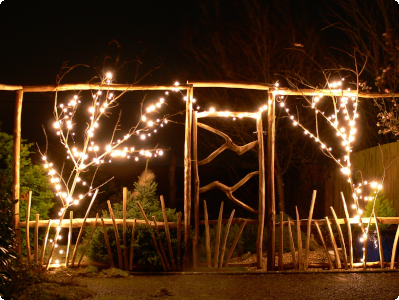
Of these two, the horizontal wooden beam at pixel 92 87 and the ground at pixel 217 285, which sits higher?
the horizontal wooden beam at pixel 92 87

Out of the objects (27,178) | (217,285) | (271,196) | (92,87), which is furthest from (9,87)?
(271,196)

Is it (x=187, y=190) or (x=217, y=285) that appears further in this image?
(x=187, y=190)

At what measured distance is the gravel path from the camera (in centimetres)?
499

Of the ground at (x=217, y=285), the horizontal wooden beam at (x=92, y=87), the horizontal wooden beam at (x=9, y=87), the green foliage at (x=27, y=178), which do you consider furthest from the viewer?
the green foliage at (x=27, y=178)

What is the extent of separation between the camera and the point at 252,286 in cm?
544

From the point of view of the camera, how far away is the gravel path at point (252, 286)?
4.99 metres

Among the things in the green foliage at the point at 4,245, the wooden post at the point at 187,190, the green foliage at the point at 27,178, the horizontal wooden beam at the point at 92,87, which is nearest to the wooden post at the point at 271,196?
the wooden post at the point at 187,190

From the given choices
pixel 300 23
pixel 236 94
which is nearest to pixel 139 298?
pixel 236 94

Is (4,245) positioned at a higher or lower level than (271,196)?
lower

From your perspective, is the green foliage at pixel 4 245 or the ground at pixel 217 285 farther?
the ground at pixel 217 285

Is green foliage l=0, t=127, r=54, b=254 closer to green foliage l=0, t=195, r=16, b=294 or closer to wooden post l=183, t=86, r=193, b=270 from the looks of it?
wooden post l=183, t=86, r=193, b=270

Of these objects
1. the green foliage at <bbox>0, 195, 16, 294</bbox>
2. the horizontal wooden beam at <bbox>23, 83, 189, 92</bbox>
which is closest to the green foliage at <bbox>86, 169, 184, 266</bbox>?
the horizontal wooden beam at <bbox>23, 83, 189, 92</bbox>

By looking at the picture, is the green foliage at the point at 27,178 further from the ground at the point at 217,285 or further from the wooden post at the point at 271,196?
the wooden post at the point at 271,196

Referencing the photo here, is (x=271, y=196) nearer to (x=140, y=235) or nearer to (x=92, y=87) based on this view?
(x=140, y=235)
